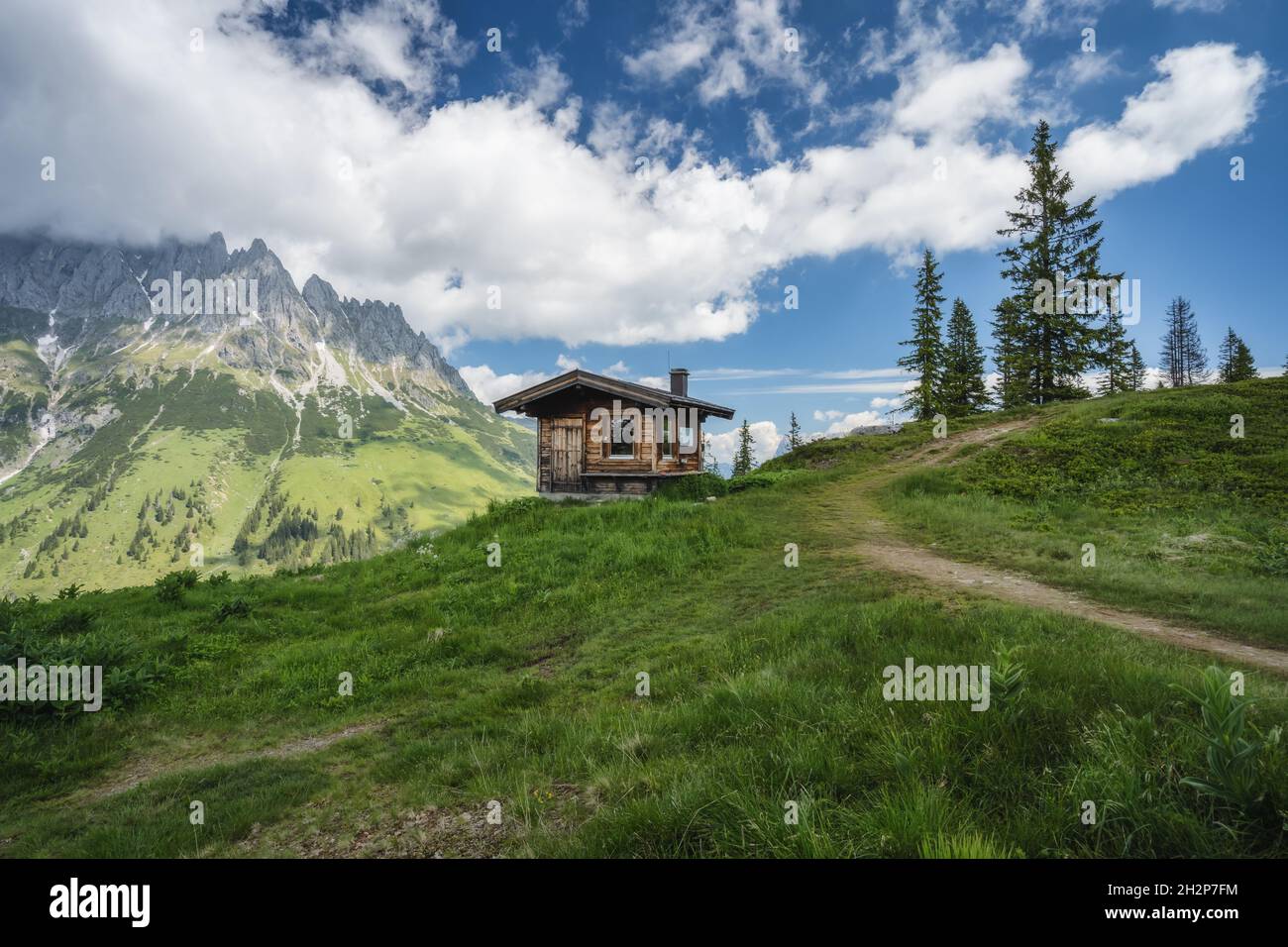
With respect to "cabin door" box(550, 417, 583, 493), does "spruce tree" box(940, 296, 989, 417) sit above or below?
above

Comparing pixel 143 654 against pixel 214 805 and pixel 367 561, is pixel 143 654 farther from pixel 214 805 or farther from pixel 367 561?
pixel 367 561

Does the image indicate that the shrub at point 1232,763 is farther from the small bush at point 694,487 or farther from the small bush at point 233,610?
the small bush at point 694,487

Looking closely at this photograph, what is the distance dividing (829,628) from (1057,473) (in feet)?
57.4

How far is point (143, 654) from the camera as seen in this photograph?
998cm

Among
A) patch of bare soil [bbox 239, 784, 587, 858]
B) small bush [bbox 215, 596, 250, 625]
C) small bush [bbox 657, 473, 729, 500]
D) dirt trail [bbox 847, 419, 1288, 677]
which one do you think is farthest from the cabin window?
patch of bare soil [bbox 239, 784, 587, 858]

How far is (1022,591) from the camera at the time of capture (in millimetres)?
9828

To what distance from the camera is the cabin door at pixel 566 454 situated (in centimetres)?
2630

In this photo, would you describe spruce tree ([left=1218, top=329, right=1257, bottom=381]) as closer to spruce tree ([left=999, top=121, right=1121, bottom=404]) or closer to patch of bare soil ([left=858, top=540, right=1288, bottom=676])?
spruce tree ([left=999, top=121, right=1121, bottom=404])

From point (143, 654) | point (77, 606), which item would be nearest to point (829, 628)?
point (143, 654)

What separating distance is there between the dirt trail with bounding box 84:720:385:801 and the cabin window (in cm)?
1906

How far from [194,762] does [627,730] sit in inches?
231

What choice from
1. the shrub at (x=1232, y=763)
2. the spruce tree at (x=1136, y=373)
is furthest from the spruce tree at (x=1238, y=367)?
the shrub at (x=1232, y=763)

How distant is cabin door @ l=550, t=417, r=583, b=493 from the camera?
2630 centimetres

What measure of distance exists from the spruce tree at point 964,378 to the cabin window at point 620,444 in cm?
3032
